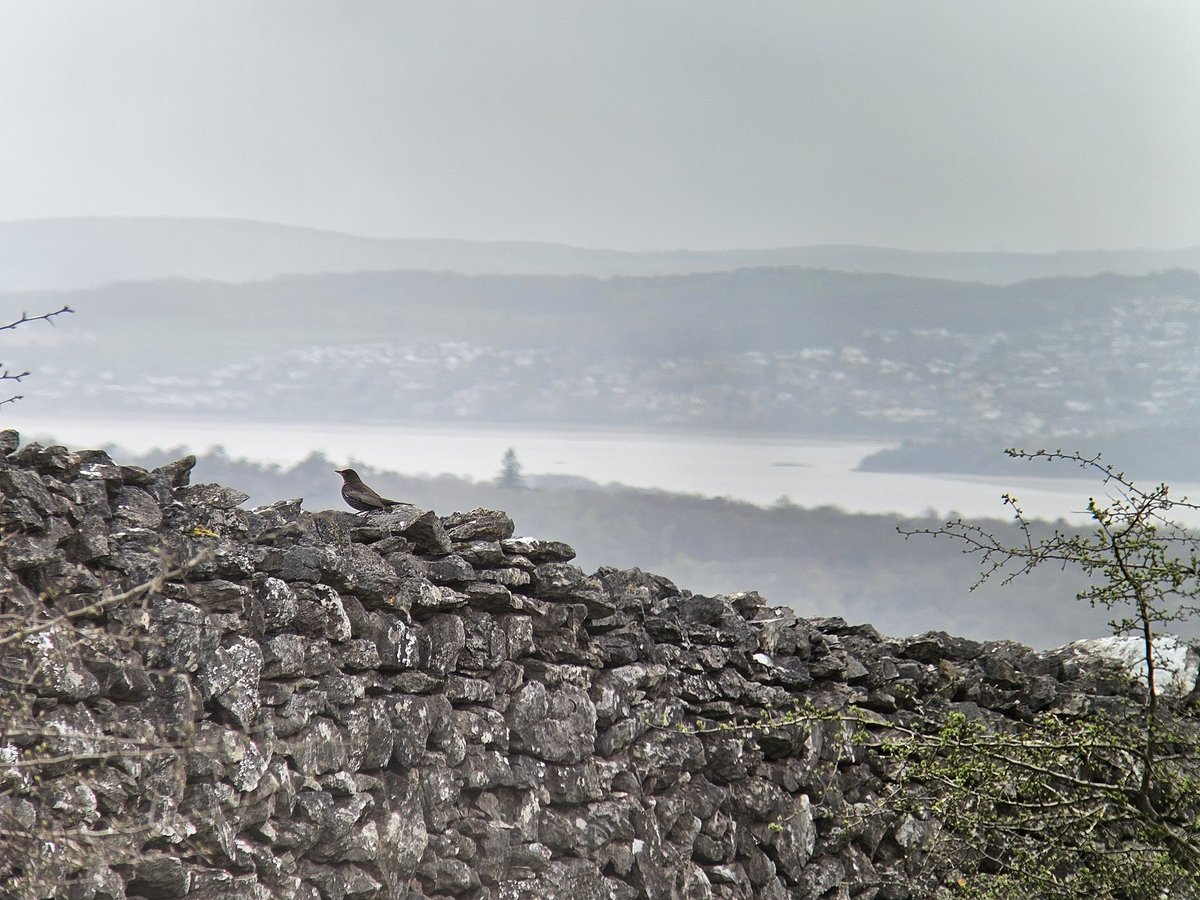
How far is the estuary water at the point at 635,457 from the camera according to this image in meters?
40.9

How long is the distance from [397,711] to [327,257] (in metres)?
47.6

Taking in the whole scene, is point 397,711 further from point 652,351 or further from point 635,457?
point 652,351

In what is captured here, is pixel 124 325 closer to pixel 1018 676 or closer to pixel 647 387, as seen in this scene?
pixel 647 387

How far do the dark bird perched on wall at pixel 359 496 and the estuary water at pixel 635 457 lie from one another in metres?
33.7

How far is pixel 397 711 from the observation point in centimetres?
507

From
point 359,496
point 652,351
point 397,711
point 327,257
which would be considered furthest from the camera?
point 652,351

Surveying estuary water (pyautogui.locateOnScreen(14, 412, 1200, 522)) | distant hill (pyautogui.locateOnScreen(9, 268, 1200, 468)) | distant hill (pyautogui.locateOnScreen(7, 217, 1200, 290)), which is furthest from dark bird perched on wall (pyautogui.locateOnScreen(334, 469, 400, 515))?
distant hill (pyautogui.locateOnScreen(7, 217, 1200, 290))

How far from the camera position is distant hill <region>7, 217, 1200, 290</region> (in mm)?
47125

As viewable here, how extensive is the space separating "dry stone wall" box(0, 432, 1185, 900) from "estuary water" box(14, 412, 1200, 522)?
109 ft

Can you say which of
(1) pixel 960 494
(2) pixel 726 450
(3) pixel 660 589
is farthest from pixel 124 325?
(3) pixel 660 589

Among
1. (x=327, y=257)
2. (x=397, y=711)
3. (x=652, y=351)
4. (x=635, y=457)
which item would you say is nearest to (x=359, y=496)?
(x=397, y=711)

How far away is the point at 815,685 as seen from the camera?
7004 millimetres

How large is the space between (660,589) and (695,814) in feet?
3.81

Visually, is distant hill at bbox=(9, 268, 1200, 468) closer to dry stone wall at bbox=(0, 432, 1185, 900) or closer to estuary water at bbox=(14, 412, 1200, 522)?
estuary water at bbox=(14, 412, 1200, 522)
